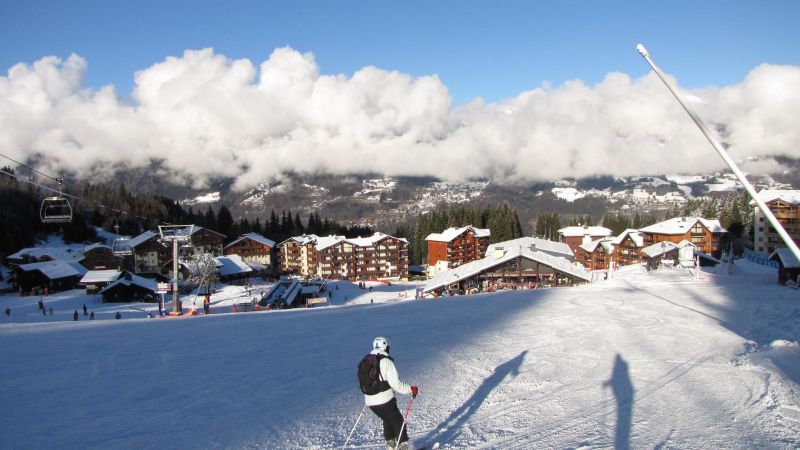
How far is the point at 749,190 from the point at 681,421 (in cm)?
386

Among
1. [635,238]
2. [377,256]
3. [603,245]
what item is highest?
[635,238]

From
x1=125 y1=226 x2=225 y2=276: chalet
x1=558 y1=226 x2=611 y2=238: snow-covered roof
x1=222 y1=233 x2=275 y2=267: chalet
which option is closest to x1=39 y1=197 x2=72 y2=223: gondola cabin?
x1=125 y1=226 x2=225 y2=276: chalet

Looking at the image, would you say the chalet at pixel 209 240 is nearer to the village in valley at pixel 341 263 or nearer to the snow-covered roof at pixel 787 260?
the village in valley at pixel 341 263

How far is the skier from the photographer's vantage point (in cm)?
678

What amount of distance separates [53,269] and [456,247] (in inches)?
2682

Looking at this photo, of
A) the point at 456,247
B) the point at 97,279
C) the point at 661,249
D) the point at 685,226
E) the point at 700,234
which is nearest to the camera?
the point at 661,249

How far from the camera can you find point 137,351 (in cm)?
1448

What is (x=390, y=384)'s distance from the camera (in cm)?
678

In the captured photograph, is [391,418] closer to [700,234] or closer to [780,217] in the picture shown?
[700,234]

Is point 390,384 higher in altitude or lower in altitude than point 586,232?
higher

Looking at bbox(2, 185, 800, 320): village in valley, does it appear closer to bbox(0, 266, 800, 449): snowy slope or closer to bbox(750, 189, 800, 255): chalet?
bbox(750, 189, 800, 255): chalet

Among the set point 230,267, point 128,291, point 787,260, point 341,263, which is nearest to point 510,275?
point 787,260

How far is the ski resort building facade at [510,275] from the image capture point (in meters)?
46.4

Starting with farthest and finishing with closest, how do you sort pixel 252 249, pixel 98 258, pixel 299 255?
pixel 252 249 < pixel 299 255 < pixel 98 258
